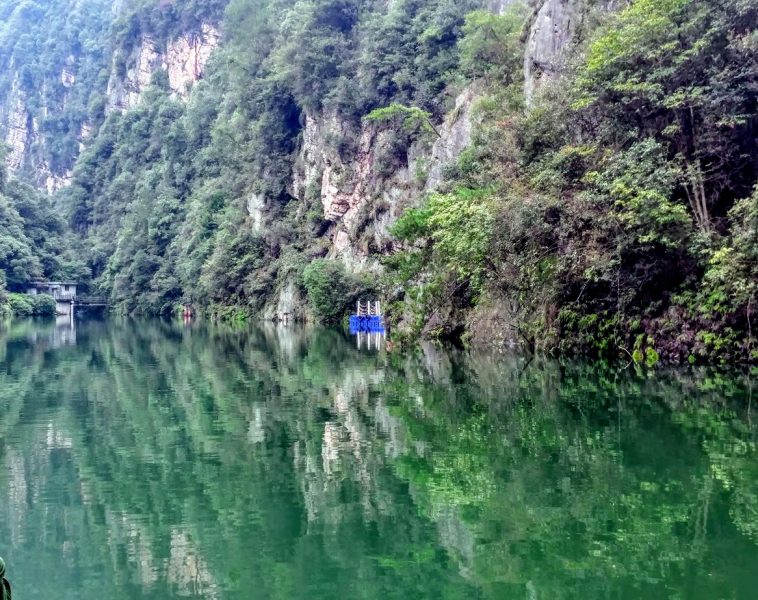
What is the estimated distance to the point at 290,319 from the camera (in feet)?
171

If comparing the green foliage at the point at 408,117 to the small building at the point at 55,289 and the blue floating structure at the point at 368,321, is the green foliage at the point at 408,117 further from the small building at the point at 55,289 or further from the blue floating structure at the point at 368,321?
the small building at the point at 55,289

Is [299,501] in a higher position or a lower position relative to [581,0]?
lower

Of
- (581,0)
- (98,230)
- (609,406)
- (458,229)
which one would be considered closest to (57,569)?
(609,406)

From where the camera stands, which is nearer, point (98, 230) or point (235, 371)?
point (235, 371)

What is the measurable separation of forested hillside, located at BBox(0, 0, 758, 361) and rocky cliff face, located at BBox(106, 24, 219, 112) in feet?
1.15

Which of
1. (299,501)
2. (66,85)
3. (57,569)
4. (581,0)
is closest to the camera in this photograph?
(57,569)

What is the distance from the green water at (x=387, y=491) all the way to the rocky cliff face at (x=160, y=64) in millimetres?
84806

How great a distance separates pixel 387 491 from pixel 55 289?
242ft

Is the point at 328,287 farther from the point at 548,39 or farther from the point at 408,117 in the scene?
the point at 548,39

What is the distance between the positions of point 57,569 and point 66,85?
13612cm

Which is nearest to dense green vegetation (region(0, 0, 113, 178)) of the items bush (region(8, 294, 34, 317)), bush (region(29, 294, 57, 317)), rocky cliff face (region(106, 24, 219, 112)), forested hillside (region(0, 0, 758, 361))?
rocky cliff face (region(106, 24, 219, 112))

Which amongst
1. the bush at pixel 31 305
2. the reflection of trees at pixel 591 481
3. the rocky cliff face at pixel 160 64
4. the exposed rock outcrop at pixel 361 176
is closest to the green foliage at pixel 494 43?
the exposed rock outcrop at pixel 361 176

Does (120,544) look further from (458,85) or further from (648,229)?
(458,85)

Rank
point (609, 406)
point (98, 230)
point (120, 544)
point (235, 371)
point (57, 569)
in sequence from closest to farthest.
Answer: point (57, 569)
point (120, 544)
point (609, 406)
point (235, 371)
point (98, 230)
